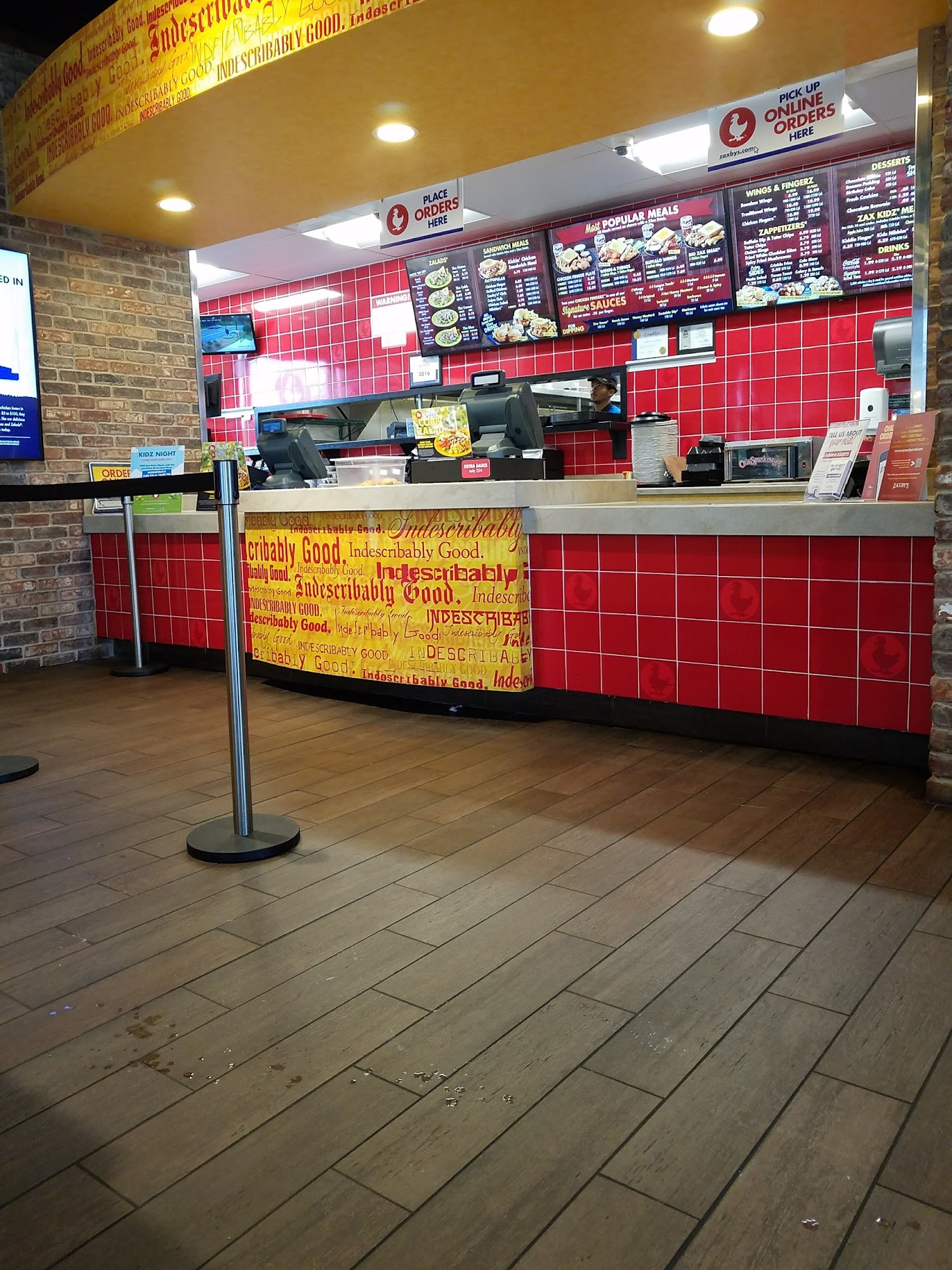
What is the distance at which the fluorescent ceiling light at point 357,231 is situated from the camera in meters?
7.18

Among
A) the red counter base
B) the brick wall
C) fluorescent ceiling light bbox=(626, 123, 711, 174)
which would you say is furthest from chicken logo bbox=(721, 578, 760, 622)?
the brick wall

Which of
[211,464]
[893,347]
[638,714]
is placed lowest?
[638,714]

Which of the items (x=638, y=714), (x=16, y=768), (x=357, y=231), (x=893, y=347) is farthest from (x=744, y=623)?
(x=357, y=231)

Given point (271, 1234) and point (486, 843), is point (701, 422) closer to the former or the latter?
point (486, 843)

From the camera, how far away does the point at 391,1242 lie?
4.28ft

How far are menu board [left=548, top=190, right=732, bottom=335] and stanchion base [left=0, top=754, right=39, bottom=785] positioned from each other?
16.7ft

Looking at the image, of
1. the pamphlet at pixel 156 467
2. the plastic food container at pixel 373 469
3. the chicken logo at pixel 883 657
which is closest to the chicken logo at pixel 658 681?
the chicken logo at pixel 883 657

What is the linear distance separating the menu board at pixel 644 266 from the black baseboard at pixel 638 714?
12.0 ft

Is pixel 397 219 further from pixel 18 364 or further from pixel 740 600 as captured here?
pixel 740 600

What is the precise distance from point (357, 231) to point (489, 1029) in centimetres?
695

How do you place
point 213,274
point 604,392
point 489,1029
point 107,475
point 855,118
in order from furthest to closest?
point 213,274 → point 604,392 → point 107,475 → point 855,118 → point 489,1029

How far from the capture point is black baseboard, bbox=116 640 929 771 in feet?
11.2

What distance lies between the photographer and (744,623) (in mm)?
3654

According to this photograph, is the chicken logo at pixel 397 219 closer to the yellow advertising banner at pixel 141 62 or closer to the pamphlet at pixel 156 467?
the yellow advertising banner at pixel 141 62
